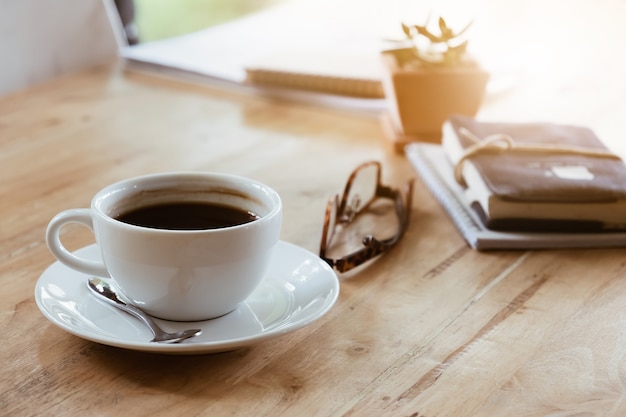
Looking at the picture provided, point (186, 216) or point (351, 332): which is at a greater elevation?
point (186, 216)

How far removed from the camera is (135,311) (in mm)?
634

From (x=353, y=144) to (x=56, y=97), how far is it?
56 centimetres

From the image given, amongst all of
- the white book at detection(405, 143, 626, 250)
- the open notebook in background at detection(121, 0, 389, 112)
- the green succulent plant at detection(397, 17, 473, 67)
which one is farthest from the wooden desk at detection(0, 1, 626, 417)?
the open notebook in background at detection(121, 0, 389, 112)

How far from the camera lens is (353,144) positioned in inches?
46.8

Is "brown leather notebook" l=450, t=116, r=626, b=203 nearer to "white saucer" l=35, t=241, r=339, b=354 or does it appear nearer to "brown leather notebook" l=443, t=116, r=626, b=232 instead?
"brown leather notebook" l=443, t=116, r=626, b=232

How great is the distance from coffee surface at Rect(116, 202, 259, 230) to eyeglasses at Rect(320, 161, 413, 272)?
13cm

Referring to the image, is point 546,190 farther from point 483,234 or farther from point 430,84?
point 430,84

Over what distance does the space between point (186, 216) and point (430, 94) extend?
566 mm

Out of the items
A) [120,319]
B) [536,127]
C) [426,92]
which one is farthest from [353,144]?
[120,319]

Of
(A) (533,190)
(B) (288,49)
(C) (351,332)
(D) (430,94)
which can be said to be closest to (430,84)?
(D) (430,94)

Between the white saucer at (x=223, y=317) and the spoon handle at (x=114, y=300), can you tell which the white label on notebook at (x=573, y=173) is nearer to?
the white saucer at (x=223, y=317)

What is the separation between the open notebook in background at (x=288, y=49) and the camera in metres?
1.38

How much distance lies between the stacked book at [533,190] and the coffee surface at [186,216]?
0.29m

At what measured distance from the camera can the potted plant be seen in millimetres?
1125
